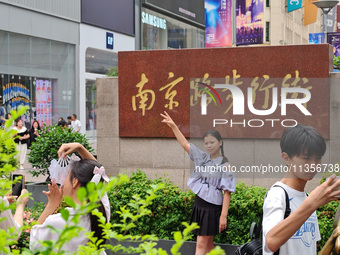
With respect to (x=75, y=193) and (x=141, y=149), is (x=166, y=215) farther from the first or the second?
(x=75, y=193)

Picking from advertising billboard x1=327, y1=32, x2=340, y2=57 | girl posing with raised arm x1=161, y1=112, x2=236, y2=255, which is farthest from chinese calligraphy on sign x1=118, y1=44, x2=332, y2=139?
advertising billboard x1=327, y1=32, x2=340, y2=57

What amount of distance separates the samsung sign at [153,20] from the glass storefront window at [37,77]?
751 centimetres

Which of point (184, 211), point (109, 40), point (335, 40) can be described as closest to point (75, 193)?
point (184, 211)

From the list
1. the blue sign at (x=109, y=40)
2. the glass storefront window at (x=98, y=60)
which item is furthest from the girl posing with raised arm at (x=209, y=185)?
the blue sign at (x=109, y=40)

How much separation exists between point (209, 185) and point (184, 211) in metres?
1.16

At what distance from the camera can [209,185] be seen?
6.12 meters

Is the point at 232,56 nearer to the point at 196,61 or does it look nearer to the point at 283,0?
the point at 196,61

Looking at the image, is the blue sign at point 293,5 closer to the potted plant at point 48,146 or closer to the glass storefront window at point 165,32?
the glass storefront window at point 165,32

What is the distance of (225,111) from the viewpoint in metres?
6.96

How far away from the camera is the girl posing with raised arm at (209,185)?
235 inches

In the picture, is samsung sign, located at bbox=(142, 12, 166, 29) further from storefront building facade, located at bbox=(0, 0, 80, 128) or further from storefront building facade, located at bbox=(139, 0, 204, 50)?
storefront building facade, located at bbox=(0, 0, 80, 128)

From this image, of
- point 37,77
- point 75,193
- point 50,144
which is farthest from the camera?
point 37,77

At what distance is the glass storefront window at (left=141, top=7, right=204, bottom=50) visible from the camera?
1396 inches

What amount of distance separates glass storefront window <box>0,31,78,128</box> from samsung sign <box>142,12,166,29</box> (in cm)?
751
